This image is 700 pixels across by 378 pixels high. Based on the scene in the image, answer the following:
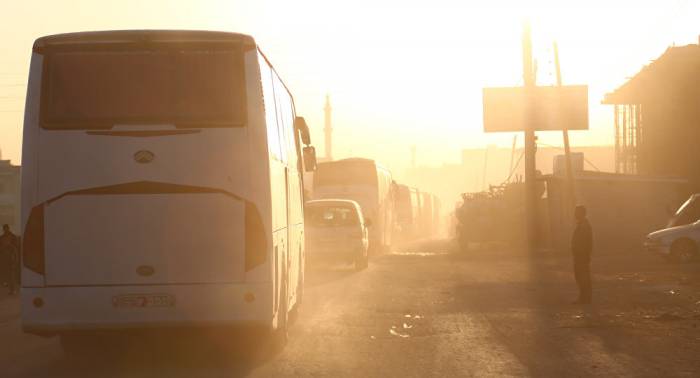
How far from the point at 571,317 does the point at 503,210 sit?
32.2m

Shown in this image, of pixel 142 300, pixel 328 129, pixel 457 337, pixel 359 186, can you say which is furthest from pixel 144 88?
pixel 328 129

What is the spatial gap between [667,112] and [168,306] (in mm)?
53976

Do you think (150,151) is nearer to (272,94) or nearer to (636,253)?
(272,94)

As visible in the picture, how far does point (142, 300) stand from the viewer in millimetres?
11453

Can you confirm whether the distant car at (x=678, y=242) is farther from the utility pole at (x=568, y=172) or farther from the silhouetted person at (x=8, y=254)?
the silhouetted person at (x=8, y=254)

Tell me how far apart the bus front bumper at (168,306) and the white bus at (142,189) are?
0.01m

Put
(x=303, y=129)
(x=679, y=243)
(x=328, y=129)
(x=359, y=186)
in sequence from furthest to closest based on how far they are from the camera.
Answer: (x=328, y=129) → (x=359, y=186) → (x=679, y=243) → (x=303, y=129)

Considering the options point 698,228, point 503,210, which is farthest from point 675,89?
point 698,228

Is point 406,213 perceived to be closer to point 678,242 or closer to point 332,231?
point 678,242

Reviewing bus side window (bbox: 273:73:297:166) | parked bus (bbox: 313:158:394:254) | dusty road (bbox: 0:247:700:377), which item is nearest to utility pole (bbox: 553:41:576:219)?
parked bus (bbox: 313:158:394:254)

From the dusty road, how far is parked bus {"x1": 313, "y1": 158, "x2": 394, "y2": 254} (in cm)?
1651

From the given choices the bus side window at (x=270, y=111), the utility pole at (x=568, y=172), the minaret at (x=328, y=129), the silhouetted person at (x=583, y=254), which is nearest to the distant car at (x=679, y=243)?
the utility pole at (x=568, y=172)

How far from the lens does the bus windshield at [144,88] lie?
452 inches

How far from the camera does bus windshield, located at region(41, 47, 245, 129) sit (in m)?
11.5
